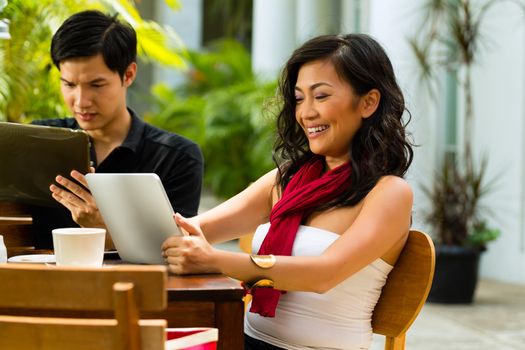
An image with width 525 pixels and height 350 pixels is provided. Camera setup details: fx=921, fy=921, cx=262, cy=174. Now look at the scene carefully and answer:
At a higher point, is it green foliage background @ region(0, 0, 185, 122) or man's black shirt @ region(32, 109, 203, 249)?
green foliage background @ region(0, 0, 185, 122)

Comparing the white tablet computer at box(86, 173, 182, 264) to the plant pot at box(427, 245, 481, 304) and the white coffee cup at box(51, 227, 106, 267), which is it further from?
the plant pot at box(427, 245, 481, 304)

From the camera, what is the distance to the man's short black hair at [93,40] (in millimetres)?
2986

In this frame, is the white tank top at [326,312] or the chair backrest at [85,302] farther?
the white tank top at [326,312]

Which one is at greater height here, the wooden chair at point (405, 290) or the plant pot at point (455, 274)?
the wooden chair at point (405, 290)

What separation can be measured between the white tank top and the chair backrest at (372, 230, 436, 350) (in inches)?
1.2

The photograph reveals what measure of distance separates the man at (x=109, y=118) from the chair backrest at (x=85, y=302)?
138cm

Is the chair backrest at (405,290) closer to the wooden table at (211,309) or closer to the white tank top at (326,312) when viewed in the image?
the white tank top at (326,312)

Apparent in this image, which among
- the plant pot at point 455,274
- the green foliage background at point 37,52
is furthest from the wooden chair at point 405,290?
the plant pot at point 455,274

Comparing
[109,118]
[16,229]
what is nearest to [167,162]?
[109,118]

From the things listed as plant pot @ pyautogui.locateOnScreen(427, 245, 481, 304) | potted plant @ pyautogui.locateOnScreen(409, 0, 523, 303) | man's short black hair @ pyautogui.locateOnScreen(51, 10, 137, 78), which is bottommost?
plant pot @ pyautogui.locateOnScreen(427, 245, 481, 304)

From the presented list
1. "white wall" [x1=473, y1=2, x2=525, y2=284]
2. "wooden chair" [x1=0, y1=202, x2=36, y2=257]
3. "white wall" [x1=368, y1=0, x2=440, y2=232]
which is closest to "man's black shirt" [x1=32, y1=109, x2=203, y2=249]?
"wooden chair" [x1=0, y1=202, x2=36, y2=257]

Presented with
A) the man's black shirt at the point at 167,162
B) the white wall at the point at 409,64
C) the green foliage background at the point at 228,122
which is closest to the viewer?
the man's black shirt at the point at 167,162

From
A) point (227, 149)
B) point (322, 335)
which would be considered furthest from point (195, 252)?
point (227, 149)

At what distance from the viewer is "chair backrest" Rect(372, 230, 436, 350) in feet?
7.16
